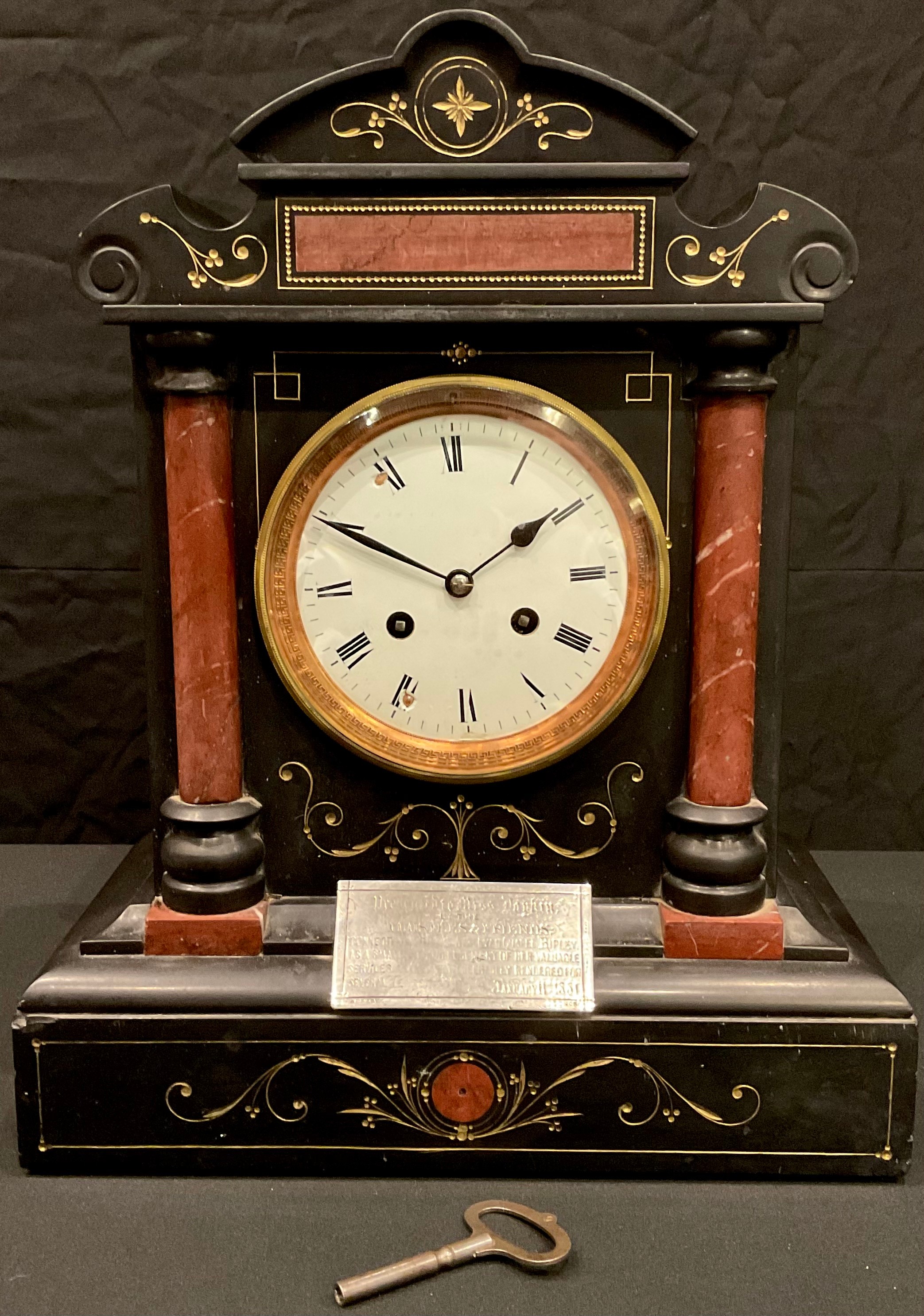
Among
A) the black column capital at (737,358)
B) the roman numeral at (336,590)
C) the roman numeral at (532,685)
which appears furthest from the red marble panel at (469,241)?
the roman numeral at (532,685)

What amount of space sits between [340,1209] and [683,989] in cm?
55

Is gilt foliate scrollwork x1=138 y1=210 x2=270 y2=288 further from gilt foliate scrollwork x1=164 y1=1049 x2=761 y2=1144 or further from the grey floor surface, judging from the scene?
the grey floor surface

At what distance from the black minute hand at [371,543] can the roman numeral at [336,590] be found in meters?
0.06

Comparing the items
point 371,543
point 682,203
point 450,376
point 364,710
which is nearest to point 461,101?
point 450,376

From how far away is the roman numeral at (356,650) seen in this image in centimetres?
182

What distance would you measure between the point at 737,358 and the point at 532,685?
21.6 inches

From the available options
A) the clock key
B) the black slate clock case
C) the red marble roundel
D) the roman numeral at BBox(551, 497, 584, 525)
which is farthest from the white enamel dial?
the clock key

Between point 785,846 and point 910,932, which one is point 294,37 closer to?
point 785,846

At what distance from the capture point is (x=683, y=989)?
5.62 feet

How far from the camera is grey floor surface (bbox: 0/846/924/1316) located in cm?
148

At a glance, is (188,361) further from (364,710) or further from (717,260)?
(717,260)

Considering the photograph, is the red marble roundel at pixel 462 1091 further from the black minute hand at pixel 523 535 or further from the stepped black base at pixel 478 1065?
the black minute hand at pixel 523 535

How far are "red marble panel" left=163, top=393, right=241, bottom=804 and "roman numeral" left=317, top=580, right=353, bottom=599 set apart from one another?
0.13m

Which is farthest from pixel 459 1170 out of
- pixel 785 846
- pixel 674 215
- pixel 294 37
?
pixel 294 37
